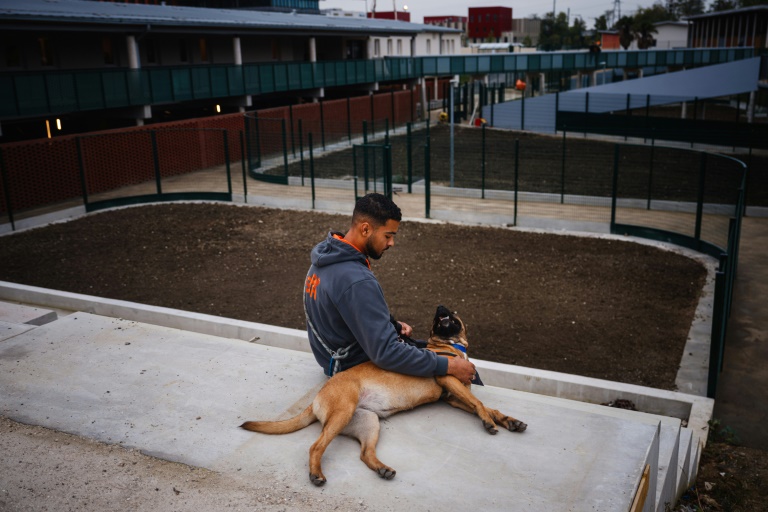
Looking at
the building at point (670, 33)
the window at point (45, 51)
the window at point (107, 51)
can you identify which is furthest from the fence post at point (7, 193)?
the building at point (670, 33)

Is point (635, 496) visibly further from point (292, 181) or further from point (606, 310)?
point (292, 181)

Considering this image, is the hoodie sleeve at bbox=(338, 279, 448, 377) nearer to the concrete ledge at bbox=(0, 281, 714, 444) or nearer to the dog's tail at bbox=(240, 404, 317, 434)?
the dog's tail at bbox=(240, 404, 317, 434)

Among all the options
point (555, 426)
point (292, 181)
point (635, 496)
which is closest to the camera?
point (635, 496)

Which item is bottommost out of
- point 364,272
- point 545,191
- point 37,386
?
point 545,191

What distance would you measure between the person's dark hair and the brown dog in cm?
95

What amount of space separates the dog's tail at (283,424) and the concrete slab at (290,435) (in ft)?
0.19

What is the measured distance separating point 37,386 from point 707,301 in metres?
9.15

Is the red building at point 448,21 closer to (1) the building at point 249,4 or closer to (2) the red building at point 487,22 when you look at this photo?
(2) the red building at point 487,22

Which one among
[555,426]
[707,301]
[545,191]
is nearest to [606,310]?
[707,301]

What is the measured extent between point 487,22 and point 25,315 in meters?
142

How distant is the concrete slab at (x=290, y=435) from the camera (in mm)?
4039

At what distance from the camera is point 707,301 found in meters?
10.6

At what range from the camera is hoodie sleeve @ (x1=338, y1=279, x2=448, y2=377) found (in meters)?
4.25

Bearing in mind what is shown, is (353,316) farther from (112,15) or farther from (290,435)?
(112,15)
